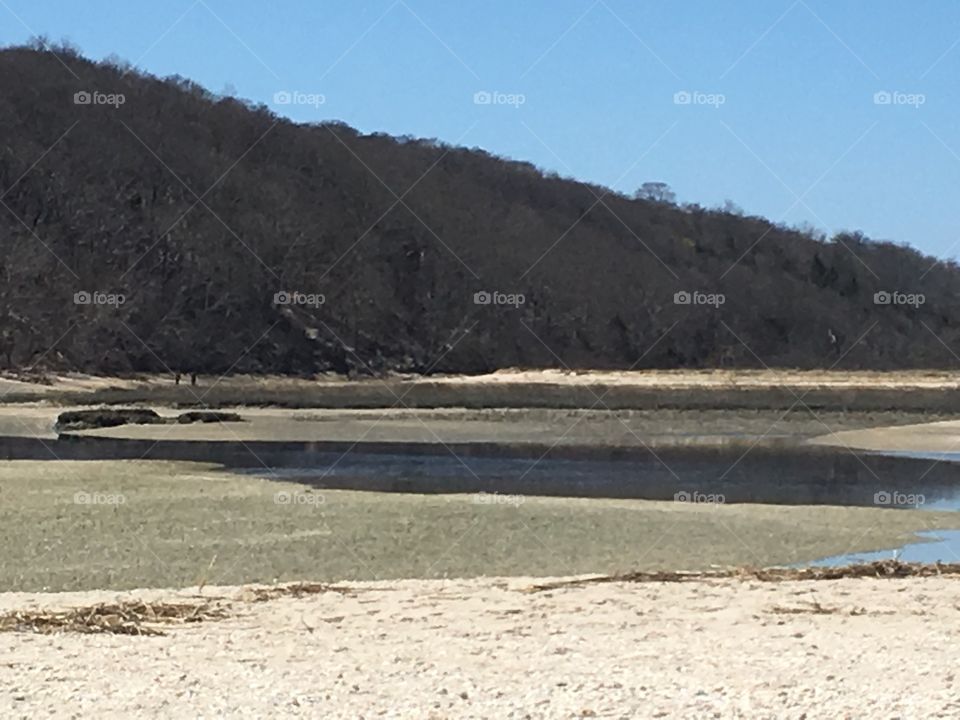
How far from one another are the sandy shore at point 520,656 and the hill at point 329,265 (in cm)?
5866

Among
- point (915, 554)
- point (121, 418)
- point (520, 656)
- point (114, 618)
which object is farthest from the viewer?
point (121, 418)

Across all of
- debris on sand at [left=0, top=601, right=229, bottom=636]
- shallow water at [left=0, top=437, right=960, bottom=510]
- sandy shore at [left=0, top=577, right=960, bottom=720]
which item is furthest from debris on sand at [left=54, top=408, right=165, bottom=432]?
debris on sand at [left=0, top=601, right=229, bottom=636]

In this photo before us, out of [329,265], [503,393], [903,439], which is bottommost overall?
[903,439]

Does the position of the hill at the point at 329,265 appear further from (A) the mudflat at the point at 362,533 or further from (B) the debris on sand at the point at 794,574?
(B) the debris on sand at the point at 794,574

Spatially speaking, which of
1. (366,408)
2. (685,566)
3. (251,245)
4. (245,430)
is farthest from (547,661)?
(251,245)

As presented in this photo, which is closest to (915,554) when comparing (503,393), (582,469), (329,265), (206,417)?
A: (582,469)

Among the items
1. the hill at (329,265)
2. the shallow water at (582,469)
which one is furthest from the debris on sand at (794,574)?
the hill at (329,265)

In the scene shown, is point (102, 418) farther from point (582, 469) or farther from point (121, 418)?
point (582, 469)

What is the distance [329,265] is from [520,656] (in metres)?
85.8

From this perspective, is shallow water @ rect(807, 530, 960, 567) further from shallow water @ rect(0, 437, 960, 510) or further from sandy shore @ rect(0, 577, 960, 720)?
shallow water @ rect(0, 437, 960, 510)

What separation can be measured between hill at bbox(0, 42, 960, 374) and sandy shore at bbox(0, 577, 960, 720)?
58663 mm

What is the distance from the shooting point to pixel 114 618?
11.4 metres

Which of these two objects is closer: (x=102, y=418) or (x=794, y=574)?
(x=794, y=574)

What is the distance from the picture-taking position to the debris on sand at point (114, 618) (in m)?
11.0
